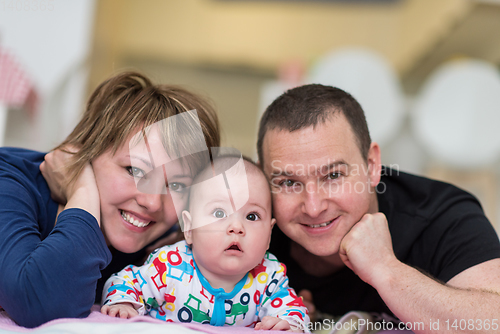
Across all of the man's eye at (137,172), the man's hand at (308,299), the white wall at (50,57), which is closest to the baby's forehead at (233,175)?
the man's eye at (137,172)

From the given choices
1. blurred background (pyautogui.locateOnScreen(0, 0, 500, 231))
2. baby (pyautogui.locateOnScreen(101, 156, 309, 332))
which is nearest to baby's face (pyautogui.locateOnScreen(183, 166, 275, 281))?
baby (pyautogui.locateOnScreen(101, 156, 309, 332))

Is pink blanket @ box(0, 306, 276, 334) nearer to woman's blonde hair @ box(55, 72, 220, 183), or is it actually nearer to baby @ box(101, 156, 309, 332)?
baby @ box(101, 156, 309, 332)

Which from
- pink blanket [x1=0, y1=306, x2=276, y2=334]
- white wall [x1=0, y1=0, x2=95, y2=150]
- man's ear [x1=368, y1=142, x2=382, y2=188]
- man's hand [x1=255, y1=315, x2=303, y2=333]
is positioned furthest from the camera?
white wall [x1=0, y1=0, x2=95, y2=150]

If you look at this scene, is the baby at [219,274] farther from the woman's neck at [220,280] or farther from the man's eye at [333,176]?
the man's eye at [333,176]

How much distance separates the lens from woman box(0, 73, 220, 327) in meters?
0.75

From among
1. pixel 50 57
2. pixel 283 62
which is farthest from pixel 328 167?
pixel 283 62

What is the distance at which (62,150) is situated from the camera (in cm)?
99

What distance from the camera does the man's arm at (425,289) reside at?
2.62 ft

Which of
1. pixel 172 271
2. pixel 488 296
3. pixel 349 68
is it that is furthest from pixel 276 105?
pixel 349 68

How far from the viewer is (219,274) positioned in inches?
35.2

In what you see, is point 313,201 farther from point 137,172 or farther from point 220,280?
point 137,172

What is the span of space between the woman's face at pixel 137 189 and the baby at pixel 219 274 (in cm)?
5

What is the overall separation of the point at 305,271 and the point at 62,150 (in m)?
0.66

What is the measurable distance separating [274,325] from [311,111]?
47 cm
